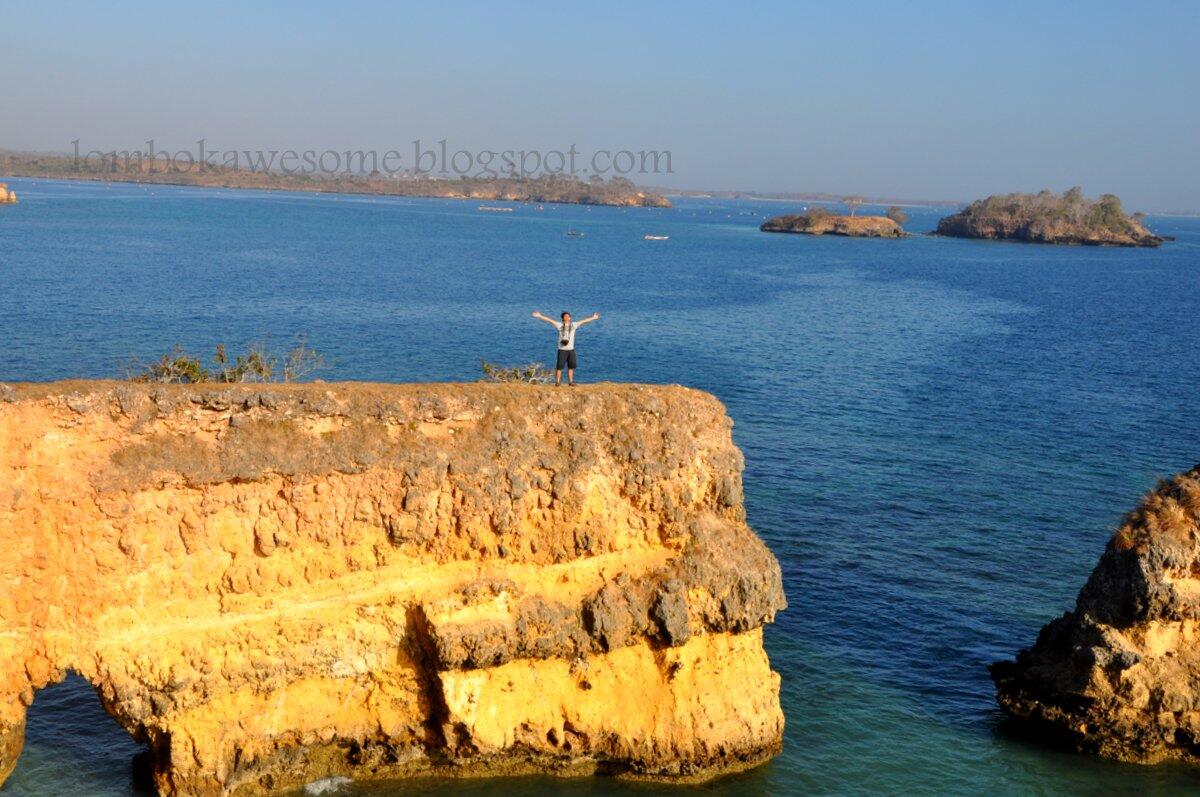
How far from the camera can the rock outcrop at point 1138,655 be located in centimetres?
2291

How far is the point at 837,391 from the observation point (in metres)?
53.0

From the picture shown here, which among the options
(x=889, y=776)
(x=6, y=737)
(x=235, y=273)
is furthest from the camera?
(x=235, y=273)

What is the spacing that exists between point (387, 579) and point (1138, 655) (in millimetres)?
16942

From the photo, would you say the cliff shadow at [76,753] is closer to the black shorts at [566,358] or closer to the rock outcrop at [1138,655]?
the black shorts at [566,358]

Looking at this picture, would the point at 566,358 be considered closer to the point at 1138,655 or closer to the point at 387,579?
the point at 387,579

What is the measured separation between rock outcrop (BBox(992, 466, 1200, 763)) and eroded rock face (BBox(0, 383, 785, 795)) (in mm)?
7410

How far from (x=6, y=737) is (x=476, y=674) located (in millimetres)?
8774

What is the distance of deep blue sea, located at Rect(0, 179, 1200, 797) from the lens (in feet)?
74.3

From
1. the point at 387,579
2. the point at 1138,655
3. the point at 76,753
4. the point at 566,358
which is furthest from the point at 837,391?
the point at 76,753

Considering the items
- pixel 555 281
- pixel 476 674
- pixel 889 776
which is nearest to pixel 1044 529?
pixel 889 776

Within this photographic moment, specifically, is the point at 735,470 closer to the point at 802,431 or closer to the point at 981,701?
the point at 981,701

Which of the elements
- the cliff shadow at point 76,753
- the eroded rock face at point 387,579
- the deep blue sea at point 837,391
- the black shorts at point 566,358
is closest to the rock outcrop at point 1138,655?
the deep blue sea at point 837,391

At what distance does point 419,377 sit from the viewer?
164 feet

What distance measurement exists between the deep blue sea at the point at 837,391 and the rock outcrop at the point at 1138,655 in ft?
2.31
